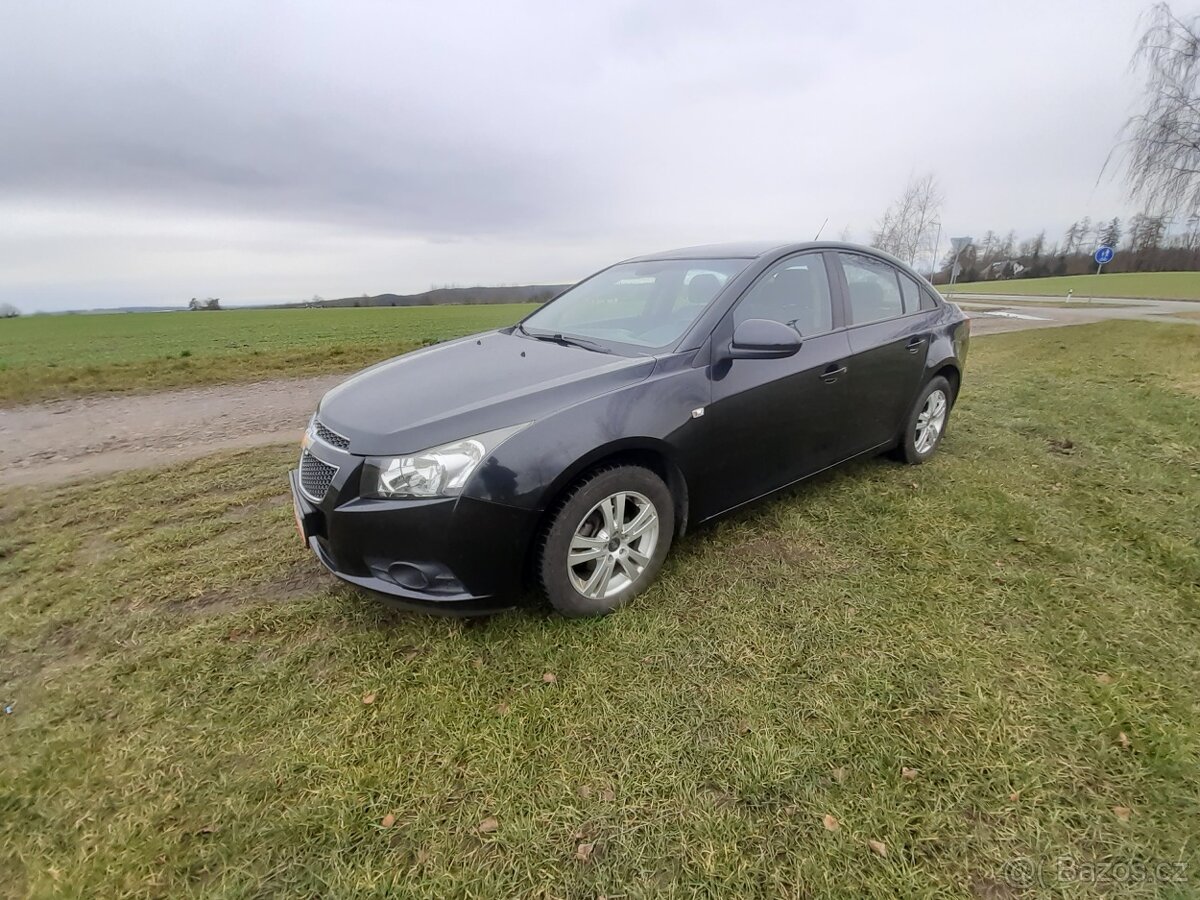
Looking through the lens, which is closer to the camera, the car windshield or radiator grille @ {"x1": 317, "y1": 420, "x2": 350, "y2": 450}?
radiator grille @ {"x1": 317, "y1": 420, "x2": 350, "y2": 450}

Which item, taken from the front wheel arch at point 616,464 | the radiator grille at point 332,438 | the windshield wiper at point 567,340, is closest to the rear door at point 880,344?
the front wheel arch at point 616,464

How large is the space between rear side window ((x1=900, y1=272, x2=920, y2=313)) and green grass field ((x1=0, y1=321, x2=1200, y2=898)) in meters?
1.47

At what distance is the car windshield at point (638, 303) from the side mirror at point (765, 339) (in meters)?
0.29

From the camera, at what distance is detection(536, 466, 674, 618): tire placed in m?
2.27

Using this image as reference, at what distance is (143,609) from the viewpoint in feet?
8.73

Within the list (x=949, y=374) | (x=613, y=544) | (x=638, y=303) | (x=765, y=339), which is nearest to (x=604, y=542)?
(x=613, y=544)

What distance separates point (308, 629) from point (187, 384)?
7648 millimetres

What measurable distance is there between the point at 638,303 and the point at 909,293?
2.09 metres

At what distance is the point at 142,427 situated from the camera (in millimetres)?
5895

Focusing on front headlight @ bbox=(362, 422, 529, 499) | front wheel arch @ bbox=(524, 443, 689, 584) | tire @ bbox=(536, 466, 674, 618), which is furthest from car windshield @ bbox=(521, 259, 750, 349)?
front headlight @ bbox=(362, 422, 529, 499)

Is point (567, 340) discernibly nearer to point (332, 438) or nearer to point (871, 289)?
point (332, 438)

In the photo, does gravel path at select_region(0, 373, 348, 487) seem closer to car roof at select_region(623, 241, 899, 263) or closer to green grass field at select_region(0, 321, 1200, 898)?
green grass field at select_region(0, 321, 1200, 898)

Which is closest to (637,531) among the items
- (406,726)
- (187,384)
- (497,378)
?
(497,378)

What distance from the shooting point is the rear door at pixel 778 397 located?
8.93ft
